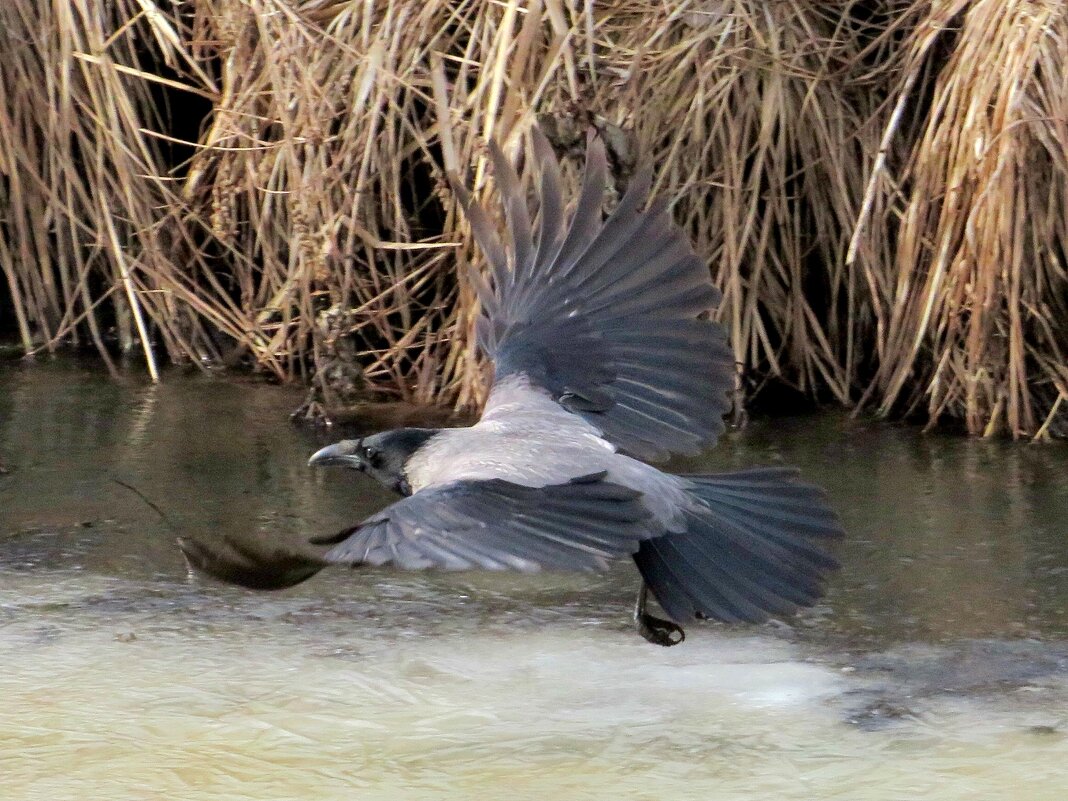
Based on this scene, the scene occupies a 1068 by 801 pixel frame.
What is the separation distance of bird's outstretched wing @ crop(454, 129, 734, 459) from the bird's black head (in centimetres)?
33

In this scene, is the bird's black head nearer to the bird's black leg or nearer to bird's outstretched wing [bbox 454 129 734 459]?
bird's outstretched wing [bbox 454 129 734 459]

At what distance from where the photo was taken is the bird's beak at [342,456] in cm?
360

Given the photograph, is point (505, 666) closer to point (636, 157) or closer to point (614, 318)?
point (614, 318)

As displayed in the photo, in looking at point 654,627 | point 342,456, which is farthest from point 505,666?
point 342,456

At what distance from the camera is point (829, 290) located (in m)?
5.32

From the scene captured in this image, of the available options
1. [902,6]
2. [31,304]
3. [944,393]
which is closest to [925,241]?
[944,393]

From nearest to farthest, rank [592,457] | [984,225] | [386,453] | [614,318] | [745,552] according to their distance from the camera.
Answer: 1. [745,552]
2. [592,457]
3. [386,453]
4. [614,318]
5. [984,225]

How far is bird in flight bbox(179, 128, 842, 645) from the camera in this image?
2.67 meters

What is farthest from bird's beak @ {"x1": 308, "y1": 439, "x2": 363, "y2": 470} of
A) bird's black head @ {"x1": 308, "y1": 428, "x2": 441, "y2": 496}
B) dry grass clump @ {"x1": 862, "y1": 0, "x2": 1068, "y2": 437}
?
dry grass clump @ {"x1": 862, "y1": 0, "x2": 1068, "y2": 437}

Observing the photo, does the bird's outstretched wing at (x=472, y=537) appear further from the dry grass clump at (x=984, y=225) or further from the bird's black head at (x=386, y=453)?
the dry grass clump at (x=984, y=225)

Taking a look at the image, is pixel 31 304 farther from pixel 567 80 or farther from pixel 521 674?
pixel 521 674

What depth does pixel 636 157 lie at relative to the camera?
4781 millimetres

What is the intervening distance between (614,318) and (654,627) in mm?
889

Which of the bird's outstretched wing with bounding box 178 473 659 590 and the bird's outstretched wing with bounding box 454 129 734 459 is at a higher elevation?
the bird's outstretched wing with bounding box 454 129 734 459
